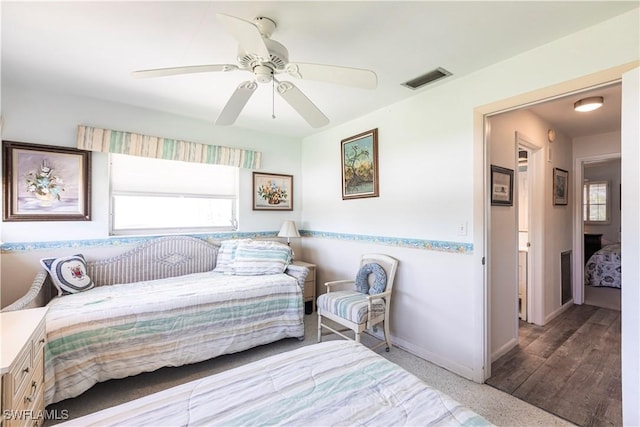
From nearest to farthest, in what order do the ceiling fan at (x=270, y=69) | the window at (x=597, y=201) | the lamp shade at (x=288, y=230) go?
1. the ceiling fan at (x=270, y=69)
2. the lamp shade at (x=288, y=230)
3. the window at (x=597, y=201)

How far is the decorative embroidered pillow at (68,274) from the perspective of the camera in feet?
7.85

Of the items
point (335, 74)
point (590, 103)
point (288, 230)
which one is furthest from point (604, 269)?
point (335, 74)

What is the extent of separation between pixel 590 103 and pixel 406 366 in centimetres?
307

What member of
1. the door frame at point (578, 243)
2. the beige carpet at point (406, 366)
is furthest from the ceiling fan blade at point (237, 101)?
the door frame at point (578, 243)

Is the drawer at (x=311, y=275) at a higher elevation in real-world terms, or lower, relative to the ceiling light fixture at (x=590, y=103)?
lower

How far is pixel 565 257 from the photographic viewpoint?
381 centimetres

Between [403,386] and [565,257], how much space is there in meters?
4.02

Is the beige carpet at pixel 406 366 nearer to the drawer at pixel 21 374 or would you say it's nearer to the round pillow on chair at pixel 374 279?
the round pillow on chair at pixel 374 279

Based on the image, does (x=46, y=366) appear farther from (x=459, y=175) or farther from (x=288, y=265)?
(x=459, y=175)

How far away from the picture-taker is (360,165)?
327cm

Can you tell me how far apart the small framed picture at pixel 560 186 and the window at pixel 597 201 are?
12.9ft

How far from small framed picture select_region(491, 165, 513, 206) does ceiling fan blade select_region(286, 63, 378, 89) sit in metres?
1.66

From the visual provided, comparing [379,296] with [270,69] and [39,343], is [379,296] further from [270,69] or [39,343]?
[39,343]

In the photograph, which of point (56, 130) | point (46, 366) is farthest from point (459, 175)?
point (56, 130)
